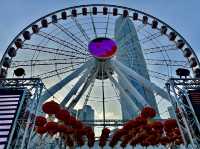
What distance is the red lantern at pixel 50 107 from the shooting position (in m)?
19.9

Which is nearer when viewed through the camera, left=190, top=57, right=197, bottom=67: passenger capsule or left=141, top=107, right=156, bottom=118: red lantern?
left=141, top=107, right=156, bottom=118: red lantern

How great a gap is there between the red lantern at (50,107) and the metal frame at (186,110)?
7.74 metres

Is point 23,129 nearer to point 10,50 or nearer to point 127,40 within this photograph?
point 10,50

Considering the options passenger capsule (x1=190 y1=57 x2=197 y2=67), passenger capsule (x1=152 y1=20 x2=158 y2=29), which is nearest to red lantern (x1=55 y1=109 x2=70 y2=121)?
passenger capsule (x1=190 y1=57 x2=197 y2=67)

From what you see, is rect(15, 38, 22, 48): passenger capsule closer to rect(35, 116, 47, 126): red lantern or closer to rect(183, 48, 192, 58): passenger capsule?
rect(35, 116, 47, 126): red lantern

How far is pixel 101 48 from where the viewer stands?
23.2 meters

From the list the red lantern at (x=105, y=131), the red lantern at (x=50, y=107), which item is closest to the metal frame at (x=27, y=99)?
the red lantern at (x=50, y=107)

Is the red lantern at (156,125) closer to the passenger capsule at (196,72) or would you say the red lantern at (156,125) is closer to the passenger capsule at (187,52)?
the passenger capsule at (196,72)

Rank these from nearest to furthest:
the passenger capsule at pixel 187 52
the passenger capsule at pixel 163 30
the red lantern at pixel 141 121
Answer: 1. the red lantern at pixel 141 121
2. the passenger capsule at pixel 187 52
3. the passenger capsule at pixel 163 30

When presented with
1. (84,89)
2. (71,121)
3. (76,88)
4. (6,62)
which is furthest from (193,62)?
(6,62)

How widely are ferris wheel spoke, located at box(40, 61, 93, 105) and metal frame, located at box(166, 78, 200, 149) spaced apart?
346 inches

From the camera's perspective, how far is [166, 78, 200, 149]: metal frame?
14727 millimetres

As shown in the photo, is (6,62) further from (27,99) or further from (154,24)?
(154,24)

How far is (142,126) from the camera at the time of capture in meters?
21.2
